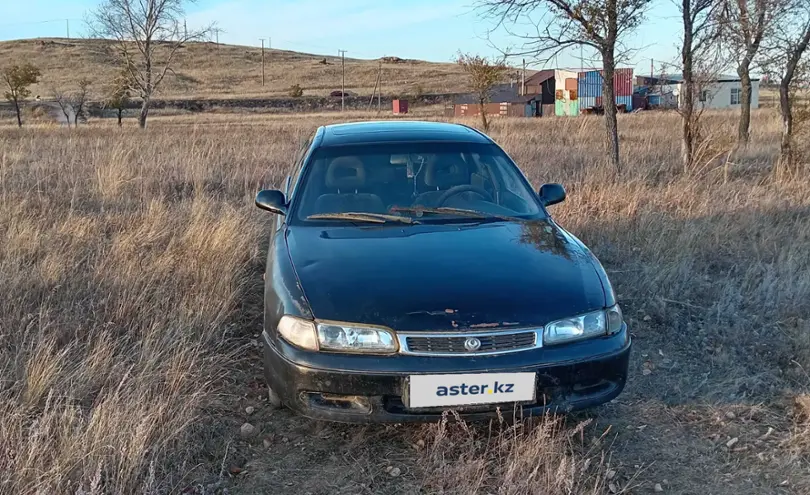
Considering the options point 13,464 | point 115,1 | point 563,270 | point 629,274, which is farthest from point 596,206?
point 115,1

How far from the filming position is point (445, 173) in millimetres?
4215

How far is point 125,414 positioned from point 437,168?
2.40 meters

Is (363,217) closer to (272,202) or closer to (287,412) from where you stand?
(272,202)

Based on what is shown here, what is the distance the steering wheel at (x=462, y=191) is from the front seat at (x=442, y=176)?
26 millimetres

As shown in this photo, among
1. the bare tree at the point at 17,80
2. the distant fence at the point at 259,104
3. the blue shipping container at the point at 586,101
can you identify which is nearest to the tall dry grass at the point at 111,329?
the bare tree at the point at 17,80

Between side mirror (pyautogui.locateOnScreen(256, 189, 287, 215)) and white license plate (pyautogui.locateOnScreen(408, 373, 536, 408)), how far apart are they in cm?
179

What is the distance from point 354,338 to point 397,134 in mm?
2145

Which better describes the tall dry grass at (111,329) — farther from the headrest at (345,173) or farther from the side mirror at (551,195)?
the side mirror at (551,195)

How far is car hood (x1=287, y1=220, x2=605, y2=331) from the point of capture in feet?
8.90

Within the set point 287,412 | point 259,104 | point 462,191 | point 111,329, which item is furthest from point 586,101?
point 287,412

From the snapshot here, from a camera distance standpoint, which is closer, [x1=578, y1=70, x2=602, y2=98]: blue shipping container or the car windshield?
the car windshield

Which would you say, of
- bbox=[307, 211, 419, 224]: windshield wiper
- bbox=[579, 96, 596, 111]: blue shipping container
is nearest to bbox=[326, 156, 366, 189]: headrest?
bbox=[307, 211, 419, 224]: windshield wiper

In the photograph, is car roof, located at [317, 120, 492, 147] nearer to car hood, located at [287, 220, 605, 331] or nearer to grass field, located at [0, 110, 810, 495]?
car hood, located at [287, 220, 605, 331]

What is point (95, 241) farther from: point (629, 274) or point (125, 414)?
point (629, 274)
